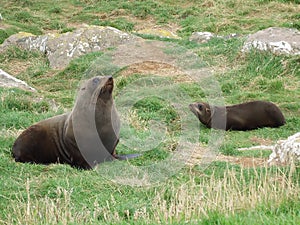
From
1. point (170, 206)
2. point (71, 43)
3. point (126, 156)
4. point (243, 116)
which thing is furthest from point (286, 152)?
point (71, 43)

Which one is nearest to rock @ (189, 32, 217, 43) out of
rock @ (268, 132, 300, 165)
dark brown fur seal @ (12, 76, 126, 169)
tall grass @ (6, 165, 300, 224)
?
dark brown fur seal @ (12, 76, 126, 169)

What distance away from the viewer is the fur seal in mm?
10398

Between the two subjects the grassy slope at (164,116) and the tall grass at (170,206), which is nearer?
Result: the tall grass at (170,206)

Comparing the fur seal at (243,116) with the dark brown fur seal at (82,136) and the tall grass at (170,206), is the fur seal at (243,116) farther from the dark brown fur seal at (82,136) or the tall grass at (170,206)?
the tall grass at (170,206)

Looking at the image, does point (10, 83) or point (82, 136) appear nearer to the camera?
point (82, 136)

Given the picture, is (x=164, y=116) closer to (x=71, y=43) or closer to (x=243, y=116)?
(x=243, y=116)

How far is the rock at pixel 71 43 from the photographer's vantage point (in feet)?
50.0

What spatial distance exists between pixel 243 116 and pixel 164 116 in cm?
131

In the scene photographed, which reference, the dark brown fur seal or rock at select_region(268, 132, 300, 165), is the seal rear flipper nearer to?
the dark brown fur seal

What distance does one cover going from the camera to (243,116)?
10516 millimetres

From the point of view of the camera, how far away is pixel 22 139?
775cm

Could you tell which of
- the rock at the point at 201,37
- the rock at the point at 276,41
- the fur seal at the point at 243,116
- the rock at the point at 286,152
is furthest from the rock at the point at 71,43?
the rock at the point at 286,152

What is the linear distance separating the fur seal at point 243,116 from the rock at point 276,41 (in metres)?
2.86

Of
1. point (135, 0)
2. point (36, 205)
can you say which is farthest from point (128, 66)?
point (135, 0)
